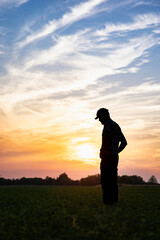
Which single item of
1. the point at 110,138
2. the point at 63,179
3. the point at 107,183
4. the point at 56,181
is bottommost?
the point at 107,183

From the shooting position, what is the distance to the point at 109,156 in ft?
34.1

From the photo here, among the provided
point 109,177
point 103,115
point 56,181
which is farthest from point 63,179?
point 103,115

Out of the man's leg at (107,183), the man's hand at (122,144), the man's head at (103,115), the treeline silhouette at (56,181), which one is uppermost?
the treeline silhouette at (56,181)

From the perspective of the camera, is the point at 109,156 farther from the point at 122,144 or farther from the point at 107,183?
the point at 107,183

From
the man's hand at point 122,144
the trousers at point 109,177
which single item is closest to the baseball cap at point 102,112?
the man's hand at point 122,144

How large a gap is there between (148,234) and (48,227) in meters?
2.31

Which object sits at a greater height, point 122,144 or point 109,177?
point 122,144

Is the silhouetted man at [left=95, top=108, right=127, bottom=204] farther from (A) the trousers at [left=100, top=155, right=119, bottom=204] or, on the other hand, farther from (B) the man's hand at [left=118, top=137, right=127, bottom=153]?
(B) the man's hand at [left=118, top=137, right=127, bottom=153]

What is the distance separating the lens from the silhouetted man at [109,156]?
34.0 feet

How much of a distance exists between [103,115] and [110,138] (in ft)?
2.91

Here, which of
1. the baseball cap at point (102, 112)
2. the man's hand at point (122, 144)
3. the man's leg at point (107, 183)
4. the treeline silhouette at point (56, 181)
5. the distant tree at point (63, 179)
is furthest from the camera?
the distant tree at point (63, 179)

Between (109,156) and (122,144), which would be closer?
(109,156)

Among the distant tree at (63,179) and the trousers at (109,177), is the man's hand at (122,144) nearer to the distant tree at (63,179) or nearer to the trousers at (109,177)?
the trousers at (109,177)

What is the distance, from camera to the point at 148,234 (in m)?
5.55
